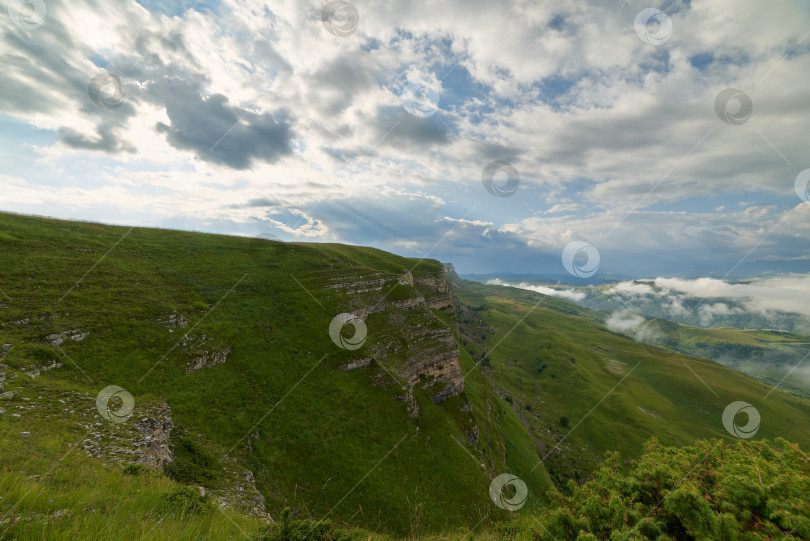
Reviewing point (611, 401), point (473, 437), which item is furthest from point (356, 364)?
point (611, 401)

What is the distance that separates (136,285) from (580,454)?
432ft

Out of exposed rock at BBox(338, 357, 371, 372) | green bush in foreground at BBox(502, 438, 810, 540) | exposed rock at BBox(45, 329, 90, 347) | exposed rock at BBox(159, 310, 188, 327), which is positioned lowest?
exposed rock at BBox(338, 357, 371, 372)

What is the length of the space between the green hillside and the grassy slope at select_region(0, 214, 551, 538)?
165mm

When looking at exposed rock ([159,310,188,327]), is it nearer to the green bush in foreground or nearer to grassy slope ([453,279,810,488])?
the green bush in foreground

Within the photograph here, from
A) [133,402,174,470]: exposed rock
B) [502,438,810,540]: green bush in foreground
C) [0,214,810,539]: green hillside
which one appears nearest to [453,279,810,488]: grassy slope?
[0,214,810,539]: green hillside

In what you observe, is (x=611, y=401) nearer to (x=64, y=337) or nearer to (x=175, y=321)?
(x=175, y=321)

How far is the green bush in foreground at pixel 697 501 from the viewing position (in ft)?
26.3

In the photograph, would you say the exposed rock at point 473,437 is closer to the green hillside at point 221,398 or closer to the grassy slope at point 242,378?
the green hillside at point 221,398

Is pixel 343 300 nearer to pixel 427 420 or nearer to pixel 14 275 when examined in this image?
pixel 427 420

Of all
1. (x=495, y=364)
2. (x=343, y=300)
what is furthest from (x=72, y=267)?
(x=495, y=364)

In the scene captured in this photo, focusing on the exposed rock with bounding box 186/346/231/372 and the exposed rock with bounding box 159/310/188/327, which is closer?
the exposed rock with bounding box 186/346/231/372

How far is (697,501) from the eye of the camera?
902cm

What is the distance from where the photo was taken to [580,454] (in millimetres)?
97312

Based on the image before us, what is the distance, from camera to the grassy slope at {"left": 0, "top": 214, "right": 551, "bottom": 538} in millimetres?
21891
